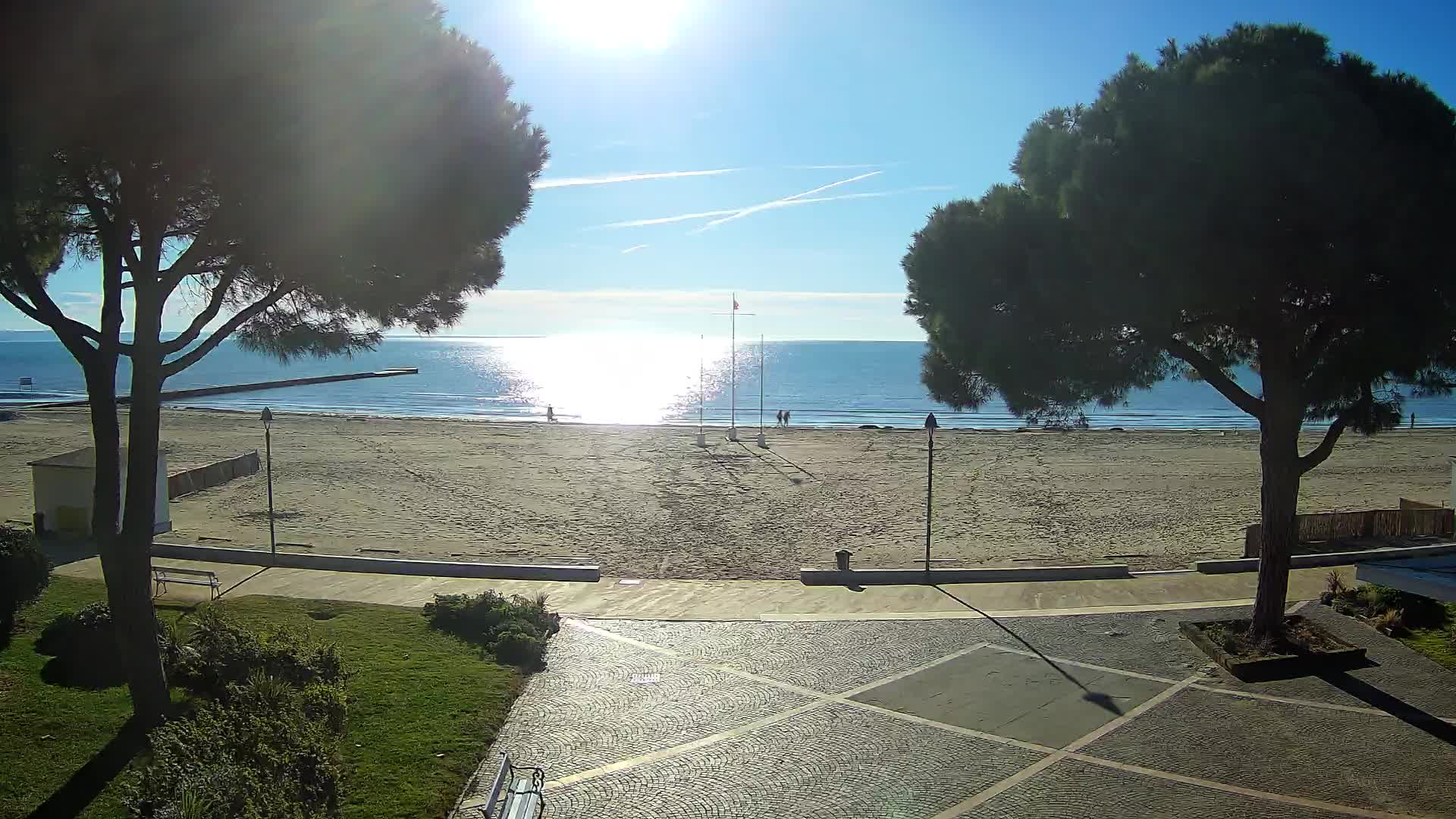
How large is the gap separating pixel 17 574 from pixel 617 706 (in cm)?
709

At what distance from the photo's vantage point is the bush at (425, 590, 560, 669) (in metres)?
11.0

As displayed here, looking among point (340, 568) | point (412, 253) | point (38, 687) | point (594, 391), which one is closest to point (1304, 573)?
point (412, 253)

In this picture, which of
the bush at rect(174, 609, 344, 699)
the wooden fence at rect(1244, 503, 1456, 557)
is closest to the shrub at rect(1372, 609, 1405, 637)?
the wooden fence at rect(1244, 503, 1456, 557)

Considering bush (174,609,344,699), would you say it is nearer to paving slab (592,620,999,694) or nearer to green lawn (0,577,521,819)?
green lawn (0,577,521,819)

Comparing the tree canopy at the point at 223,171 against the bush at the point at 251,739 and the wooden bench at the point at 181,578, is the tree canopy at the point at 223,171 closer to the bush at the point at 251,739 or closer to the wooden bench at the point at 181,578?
the bush at the point at 251,739

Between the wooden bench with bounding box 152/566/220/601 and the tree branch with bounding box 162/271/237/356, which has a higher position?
the tree branch with bounding box 162/271/237/356

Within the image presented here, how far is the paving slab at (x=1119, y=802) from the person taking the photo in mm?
7605

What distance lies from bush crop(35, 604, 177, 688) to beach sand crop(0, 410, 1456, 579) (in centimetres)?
840

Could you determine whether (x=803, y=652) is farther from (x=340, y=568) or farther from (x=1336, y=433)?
(x=340, y=568)

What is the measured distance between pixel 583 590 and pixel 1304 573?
12621 mm

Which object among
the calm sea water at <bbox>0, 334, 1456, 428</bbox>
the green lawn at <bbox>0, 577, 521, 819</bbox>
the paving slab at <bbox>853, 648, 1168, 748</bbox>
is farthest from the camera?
the calm sea water at <bbox>0, 334, 1456, 428</bbox>

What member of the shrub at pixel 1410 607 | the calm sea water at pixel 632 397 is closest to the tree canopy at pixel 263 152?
the shrub at pixel 1410 607

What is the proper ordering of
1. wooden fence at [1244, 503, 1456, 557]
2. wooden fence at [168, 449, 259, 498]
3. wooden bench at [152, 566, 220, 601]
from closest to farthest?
wooden bench at [152, 566, 220, 601]
wooden fence at [1244, 503, 1456, 557]
wooden fence at [168, 449, 259, 498]

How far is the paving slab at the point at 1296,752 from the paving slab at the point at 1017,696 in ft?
1.37
